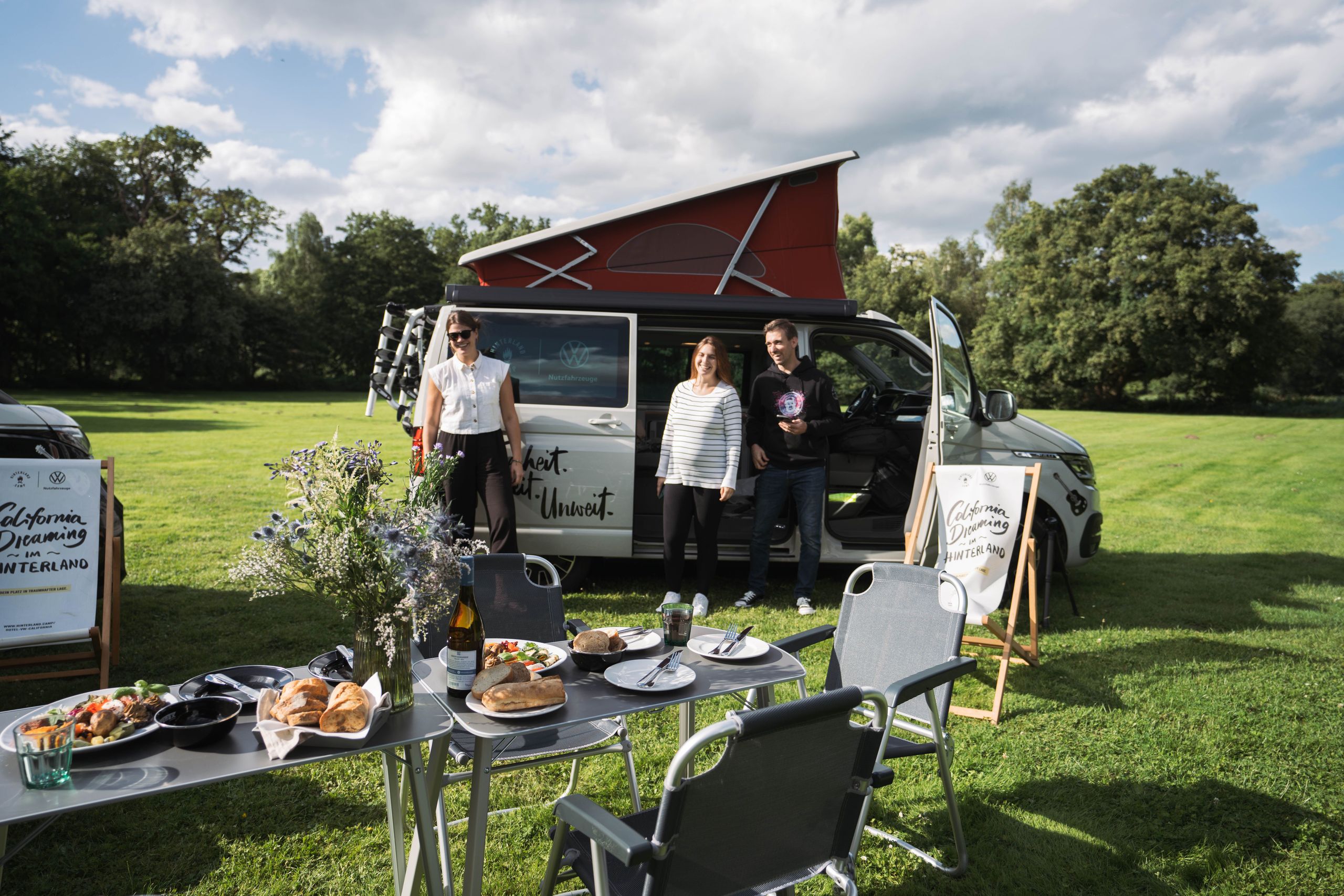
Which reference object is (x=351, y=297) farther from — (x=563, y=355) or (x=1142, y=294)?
(x=563, y=355)

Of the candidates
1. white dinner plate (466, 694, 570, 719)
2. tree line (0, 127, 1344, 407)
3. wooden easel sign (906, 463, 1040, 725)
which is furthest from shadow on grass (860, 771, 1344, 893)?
tree line (0, 127, 1344, 407)

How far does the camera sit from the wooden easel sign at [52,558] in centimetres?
395

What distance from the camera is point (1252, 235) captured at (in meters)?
33.6

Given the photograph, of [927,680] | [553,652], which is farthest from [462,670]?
[927,680]

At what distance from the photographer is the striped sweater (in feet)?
17.8

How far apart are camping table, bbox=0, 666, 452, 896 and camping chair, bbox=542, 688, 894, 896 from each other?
1.29ft

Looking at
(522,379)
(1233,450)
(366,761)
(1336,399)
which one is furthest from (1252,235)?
(366,761)

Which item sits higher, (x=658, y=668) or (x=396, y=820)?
(x=658, y=668)

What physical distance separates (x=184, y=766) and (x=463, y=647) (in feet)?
2.25

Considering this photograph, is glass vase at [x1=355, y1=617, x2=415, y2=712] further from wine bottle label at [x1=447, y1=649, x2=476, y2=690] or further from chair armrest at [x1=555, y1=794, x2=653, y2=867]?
chair armrest at [x1=555, y1=794, x2=653, y2=867]

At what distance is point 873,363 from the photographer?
6.87 meters

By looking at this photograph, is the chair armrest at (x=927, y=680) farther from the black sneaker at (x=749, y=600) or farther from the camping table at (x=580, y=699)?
the black sneaker at (x=749, y=600)

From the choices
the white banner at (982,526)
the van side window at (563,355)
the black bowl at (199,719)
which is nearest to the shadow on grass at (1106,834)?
the white banner at (982,526)

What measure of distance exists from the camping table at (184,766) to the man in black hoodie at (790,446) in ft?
12.3
